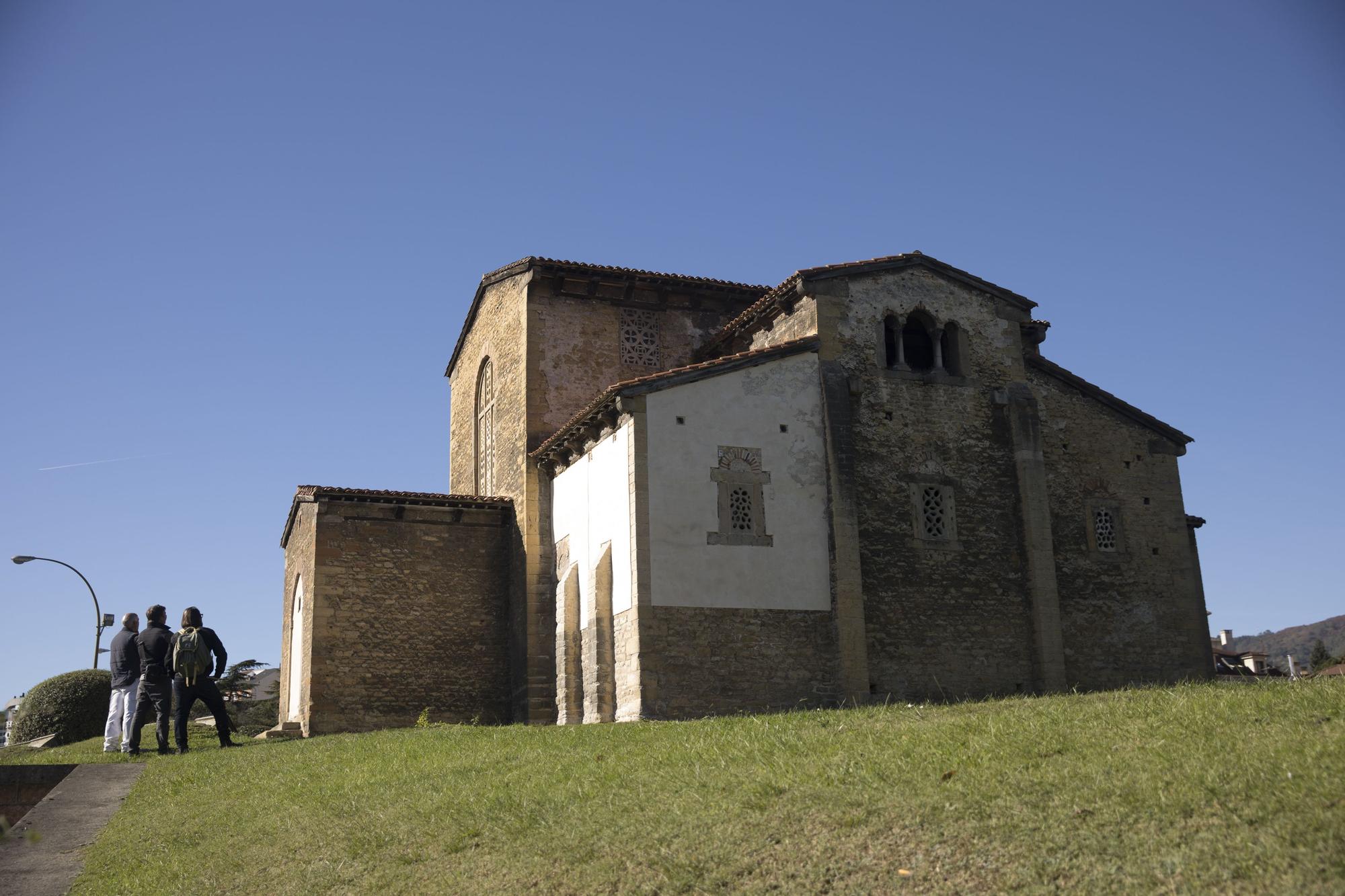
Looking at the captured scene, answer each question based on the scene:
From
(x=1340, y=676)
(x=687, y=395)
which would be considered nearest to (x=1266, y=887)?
(x=1340, y=676)

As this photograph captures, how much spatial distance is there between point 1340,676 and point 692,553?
9474 millimetres

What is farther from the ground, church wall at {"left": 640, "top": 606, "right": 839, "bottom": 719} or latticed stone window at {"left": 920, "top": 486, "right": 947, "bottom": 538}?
latticed stone window at {"left": 920, "top": 486, "right": 947, "bottom": 538}

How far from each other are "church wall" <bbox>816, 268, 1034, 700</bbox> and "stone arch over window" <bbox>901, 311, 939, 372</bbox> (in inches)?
9.5

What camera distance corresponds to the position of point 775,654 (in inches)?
748

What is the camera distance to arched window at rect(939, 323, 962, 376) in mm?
21734

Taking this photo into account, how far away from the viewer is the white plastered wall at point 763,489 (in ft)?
62.4

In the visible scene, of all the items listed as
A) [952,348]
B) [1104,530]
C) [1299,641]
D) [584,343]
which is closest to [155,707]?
[584,343]

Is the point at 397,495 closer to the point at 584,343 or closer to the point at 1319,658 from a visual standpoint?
the point at 584,343

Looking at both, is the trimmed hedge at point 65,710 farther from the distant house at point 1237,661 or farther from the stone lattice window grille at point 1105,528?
the distant house at point 1237,661

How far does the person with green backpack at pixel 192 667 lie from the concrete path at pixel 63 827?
1.19 metres

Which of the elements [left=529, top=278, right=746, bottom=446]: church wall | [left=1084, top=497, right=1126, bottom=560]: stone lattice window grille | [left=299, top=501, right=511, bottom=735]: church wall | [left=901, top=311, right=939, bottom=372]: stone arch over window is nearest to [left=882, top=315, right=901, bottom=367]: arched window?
[left=901, top=311, right=939, bottom=372]: stone arch over window

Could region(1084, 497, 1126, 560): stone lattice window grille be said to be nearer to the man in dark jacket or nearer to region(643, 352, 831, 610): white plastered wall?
region(643, 352, 831, 610): white plastered wall

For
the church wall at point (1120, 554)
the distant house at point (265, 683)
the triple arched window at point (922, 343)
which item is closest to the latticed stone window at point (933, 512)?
the triple arched window at point (922, 343)

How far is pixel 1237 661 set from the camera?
158 feet
